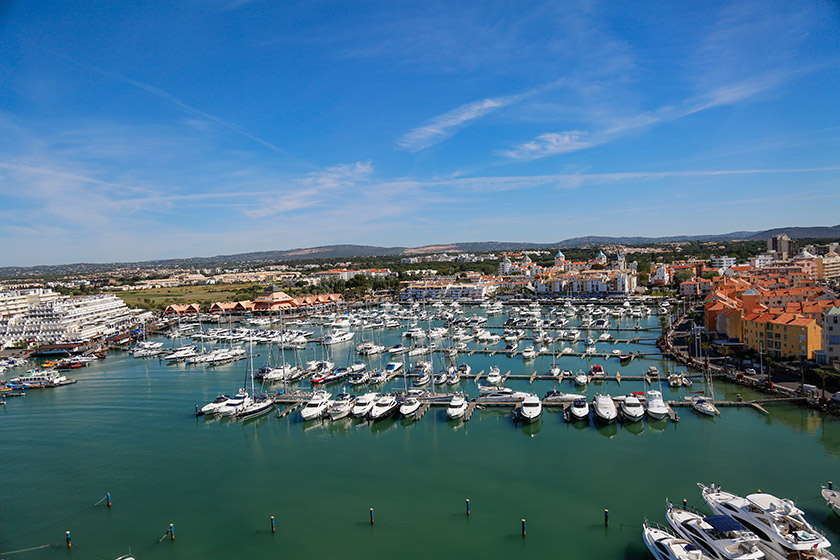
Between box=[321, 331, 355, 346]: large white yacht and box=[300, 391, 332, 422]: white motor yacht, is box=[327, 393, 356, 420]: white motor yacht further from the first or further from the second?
box=[321, 331, 355, 346]: large white yacht

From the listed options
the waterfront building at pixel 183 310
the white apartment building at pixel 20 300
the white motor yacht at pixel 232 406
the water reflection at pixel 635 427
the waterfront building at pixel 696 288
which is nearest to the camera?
the water reflection at pixel 635 427

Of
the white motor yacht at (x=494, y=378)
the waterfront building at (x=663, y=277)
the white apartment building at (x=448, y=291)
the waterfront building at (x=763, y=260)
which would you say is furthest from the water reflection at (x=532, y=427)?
the waterfront building at (x=763, y=260)

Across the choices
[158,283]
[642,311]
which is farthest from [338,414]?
[158,283]

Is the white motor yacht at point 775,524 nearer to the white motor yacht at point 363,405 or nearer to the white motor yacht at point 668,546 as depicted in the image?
the white motor yacht at point 668,546

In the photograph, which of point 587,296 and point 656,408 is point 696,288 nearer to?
point 587,296

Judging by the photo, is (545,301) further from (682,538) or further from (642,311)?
(682,538)

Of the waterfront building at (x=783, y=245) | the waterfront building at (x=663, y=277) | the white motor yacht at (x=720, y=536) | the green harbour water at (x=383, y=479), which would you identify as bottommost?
the green harbour water at (x=383, y=479)

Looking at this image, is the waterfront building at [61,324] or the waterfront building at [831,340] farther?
the waterfront building at [61,324]
